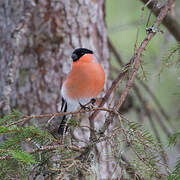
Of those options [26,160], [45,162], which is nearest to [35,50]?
[45,162]

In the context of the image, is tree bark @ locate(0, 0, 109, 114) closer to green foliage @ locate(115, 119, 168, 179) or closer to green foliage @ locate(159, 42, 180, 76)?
green foliage @ locate(159, 42, 180, 76)

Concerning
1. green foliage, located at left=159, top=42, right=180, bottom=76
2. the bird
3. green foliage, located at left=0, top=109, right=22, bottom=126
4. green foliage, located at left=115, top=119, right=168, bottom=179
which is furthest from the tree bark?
green foliage, located at left=115, top=119, right=168, bottom=179

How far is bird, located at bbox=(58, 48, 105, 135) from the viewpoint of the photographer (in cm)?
229

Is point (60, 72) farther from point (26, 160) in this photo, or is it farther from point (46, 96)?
point (26, 160)

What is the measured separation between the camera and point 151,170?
127 cm

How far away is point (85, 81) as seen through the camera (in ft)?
7.57

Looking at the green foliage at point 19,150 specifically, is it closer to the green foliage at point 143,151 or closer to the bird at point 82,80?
the green foliage at point 143,151

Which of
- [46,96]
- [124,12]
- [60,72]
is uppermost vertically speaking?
[124,12]

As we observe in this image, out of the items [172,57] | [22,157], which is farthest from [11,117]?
[172,57]

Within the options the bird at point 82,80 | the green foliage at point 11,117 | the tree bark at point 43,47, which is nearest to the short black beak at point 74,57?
the bird at point 82,80

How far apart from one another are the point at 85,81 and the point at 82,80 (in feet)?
0.10

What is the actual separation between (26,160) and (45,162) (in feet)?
0.88

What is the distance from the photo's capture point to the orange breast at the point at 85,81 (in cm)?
228

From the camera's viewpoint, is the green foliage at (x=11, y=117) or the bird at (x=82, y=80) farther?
the bird at (x=82, y=80)
